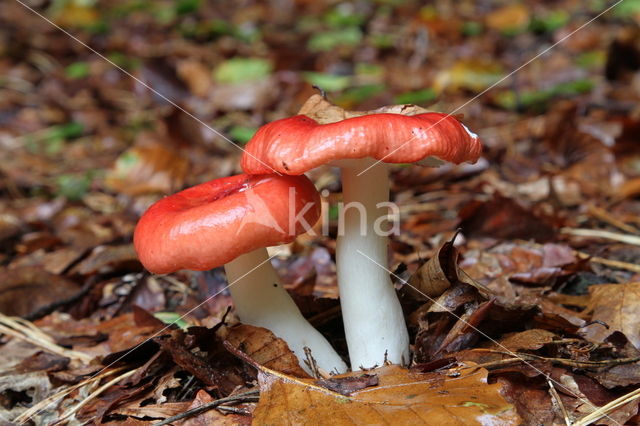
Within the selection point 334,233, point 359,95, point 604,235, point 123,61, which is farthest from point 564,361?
point 123,61

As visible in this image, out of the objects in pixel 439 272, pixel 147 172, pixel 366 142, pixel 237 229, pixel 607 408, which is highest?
pixel 366 142

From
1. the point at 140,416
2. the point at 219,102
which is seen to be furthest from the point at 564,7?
the point at 140,416

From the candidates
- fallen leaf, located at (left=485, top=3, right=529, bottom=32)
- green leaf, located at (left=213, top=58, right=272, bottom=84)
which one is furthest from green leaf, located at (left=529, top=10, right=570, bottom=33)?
green leaf, located at (left=213, top=58, right=272, bottom=84)

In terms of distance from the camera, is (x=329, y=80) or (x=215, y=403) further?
(x=329, y=80)

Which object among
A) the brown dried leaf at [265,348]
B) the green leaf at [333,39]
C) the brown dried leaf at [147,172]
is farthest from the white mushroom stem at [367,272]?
the green leaf at [333,39]

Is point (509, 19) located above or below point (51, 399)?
above

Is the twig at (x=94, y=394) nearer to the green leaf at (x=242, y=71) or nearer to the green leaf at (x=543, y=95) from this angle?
the green leaf at (x=543, y=95)

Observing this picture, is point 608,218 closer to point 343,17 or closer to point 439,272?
point 439,272

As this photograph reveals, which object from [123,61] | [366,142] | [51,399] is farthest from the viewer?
[123,61]
